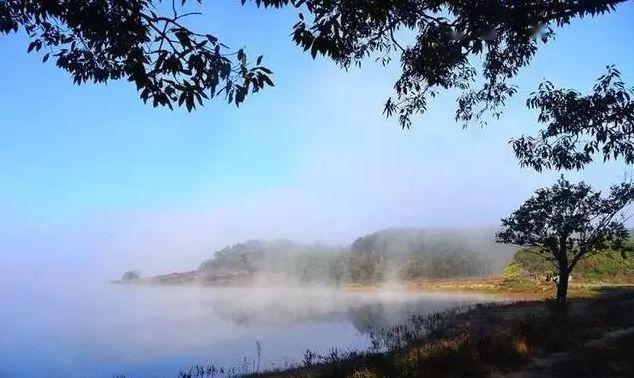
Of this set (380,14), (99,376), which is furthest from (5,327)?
(380,14)

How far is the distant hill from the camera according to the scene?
142m

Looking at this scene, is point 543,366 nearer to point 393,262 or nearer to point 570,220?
point 570,220

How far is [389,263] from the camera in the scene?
156m

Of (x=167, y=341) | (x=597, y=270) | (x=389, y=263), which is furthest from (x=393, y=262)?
(x=167, y=341)

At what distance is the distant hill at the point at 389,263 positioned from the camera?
142 metres

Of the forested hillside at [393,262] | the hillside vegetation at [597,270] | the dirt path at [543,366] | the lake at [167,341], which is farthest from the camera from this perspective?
the forested hillside at [393,262]

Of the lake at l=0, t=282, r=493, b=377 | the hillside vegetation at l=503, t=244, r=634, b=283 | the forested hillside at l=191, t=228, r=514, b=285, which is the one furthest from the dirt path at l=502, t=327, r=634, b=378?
the forested hillside at l=191, t=228, r=514, b=285

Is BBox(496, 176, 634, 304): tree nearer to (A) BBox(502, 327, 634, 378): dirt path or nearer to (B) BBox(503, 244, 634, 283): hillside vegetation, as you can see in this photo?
(A) BBox(502, 327, 634, 378): dirt path

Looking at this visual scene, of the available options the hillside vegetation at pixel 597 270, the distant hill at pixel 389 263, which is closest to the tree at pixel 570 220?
the hillside vegetation at pixel 597 270

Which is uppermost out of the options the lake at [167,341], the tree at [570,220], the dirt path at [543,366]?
the tree at [570,220]

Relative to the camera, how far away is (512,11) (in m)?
7.57

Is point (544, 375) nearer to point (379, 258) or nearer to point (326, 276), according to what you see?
point (326, 276)

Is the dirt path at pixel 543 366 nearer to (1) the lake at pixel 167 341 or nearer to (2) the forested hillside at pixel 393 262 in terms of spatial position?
(1) the lake at pixel 167 341

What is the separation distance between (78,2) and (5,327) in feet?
170
